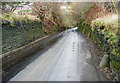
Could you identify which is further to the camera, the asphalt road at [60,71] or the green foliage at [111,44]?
the asphalt road at [60,71]

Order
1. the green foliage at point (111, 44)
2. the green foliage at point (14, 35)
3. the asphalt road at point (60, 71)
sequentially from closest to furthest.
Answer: the green foliage at point (111, 44) < the asphalt road at point (60, 71) < the green foliage at point (14, 35)

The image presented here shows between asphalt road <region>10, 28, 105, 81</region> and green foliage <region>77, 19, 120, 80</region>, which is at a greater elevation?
green foliage <region>77, 19, 120, 80</region>

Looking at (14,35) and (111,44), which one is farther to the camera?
(14,35)

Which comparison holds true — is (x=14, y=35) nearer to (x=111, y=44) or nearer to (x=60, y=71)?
(x=60, y=71)

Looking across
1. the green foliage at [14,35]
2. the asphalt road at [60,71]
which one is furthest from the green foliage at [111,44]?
the green foliage at [14,35]

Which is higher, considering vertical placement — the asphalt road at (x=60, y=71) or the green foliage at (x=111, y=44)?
the green foliage at (x=111, y=44)

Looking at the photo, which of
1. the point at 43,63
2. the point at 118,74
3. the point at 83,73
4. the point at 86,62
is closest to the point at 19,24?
the point at 43,63

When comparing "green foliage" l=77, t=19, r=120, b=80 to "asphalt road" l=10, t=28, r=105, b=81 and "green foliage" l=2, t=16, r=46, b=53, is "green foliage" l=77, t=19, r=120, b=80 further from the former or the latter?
"green foliage" l=2, t=16, r=46, b=53

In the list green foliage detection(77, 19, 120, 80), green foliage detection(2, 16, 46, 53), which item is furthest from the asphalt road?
green foliage detection(2, 16, 46, 53)

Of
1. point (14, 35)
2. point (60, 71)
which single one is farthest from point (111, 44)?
point (14, 35)

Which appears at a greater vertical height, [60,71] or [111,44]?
[111,44]

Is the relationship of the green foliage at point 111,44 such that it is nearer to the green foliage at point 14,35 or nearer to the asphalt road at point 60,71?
the asphalt road at point 60,71

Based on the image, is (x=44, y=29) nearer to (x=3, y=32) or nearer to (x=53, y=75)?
(x=3, y=32)

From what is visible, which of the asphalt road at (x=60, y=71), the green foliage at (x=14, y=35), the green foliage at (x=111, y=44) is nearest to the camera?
the green foliage at (x=111, y=44)
